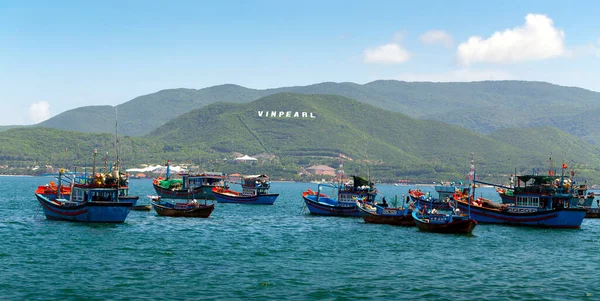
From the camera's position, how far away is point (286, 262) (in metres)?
62.2

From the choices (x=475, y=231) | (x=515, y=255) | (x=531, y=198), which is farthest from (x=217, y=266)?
(x=531, y=198)

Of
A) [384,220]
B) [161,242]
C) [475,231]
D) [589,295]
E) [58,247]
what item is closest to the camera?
[589,295]

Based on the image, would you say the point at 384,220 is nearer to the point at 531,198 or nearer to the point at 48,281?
the point at 531,198

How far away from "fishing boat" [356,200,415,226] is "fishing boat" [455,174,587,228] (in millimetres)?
8226

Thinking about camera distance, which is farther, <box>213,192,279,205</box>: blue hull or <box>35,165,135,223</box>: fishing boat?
<box>213,192,279,205</box>: blue hull

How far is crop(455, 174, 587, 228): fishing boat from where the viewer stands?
95.2 metres

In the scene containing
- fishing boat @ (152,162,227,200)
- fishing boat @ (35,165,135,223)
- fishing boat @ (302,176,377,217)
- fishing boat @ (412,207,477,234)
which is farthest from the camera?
fishing boat @ (152,162,227,200)

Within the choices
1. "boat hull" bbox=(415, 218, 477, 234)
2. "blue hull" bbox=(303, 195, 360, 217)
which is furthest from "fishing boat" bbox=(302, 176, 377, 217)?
"boat hull" bbox=(415, 218, 477, 234)

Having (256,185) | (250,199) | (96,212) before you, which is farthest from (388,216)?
(256,185)

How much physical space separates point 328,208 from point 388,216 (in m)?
19.0

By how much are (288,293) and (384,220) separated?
165 feet

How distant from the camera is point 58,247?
218ft

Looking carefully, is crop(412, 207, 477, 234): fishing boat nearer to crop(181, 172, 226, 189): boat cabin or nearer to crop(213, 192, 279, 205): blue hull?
crop(213, 192, 279, 205): blue hull

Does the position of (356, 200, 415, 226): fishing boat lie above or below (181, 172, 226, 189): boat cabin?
below
